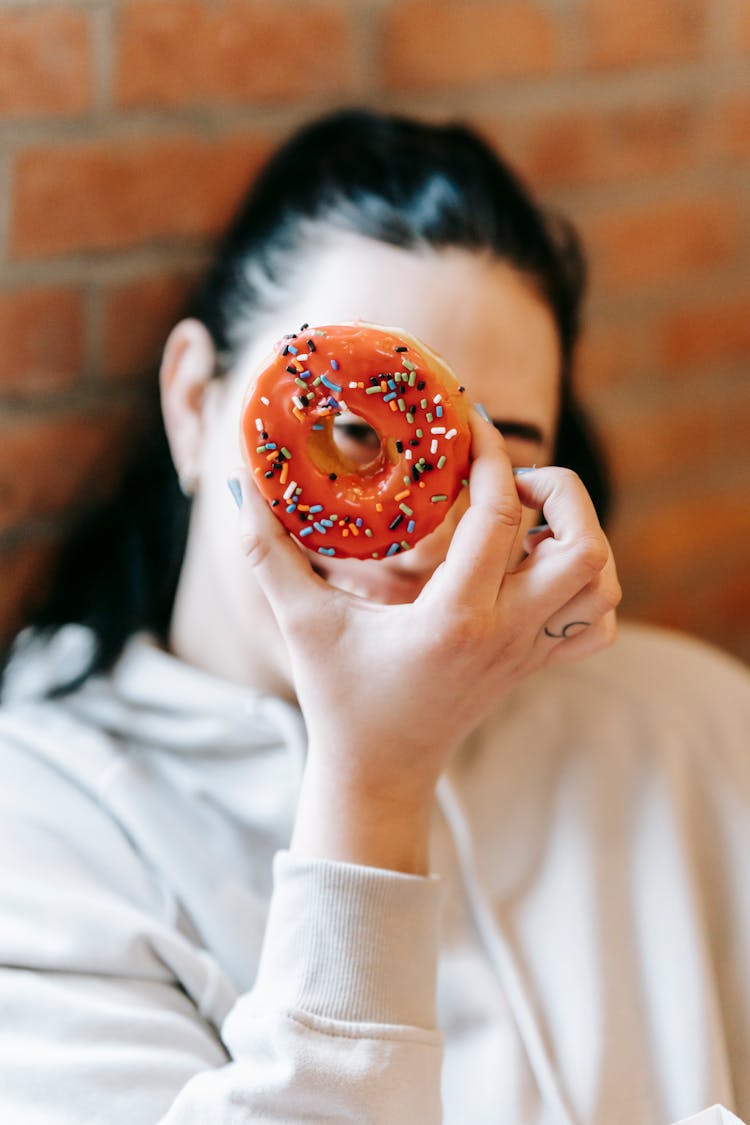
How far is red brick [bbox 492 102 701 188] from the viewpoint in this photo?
59.5 inches

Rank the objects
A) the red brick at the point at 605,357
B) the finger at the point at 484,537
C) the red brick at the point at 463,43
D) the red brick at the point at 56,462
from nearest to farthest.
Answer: the finger at the point at 484,537, the red brick at the point at 56,462, the red brick at the point at 463,43, the red brick at the point at 605,357

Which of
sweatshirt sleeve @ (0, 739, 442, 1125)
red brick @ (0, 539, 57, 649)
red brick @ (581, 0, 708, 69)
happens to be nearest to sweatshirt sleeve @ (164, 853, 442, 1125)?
sweatshirt sleeve @ (0, 739, 442, 1125)

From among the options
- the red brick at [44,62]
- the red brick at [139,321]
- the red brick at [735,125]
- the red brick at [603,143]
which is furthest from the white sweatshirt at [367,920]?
the red brick at [735,125]

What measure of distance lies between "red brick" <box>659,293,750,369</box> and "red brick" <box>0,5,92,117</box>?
852mm

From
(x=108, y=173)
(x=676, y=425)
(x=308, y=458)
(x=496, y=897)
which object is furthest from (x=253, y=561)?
(x=676, y=425)

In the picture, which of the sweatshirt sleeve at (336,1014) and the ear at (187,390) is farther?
the ear at (187,390)

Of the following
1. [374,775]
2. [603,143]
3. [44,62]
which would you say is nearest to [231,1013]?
[374,775]

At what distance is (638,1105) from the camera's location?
3.23 feet

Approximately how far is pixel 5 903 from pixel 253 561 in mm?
355

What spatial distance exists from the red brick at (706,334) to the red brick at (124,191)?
0.65 m

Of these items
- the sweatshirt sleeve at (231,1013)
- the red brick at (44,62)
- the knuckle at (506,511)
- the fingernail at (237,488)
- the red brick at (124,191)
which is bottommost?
the sweatshirt sleeve at (231,1013)

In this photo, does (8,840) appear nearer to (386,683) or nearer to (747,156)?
(386,683)

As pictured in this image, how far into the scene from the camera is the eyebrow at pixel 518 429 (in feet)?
3.39

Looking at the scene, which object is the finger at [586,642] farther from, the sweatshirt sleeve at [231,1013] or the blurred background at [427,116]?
the blurred background at [427,116]
